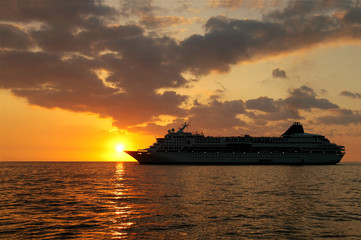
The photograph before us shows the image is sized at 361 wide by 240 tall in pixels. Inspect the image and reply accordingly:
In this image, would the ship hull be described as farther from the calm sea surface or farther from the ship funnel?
the calm sea surface

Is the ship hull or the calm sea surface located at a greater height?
the ship hull

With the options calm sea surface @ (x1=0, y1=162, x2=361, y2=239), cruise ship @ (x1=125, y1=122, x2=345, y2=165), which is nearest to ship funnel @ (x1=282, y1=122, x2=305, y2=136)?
cruise ship @ (x1=125, y1=122, x2=345, y2=165)

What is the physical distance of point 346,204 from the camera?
36.6 m

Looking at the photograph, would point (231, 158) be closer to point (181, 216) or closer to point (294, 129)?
point (294, 129)

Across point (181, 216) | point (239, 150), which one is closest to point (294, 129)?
point (239, 150)

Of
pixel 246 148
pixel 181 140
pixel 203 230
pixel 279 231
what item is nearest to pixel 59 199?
pixel 203 230

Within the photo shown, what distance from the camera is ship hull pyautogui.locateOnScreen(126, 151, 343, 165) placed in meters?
136

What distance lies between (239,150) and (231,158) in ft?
15.5

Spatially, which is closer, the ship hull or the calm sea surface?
the calm sea surface

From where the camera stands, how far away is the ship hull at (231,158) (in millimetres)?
135625

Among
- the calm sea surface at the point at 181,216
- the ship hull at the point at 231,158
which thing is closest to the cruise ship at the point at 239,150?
the ship hull at the point at 231,158

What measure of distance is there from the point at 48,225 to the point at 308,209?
23.9 meters

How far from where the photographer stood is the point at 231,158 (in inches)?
5448

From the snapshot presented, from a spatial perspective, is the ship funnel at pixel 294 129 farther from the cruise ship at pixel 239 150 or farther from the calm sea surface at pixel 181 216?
the calm sea surface at pixel 181 216
